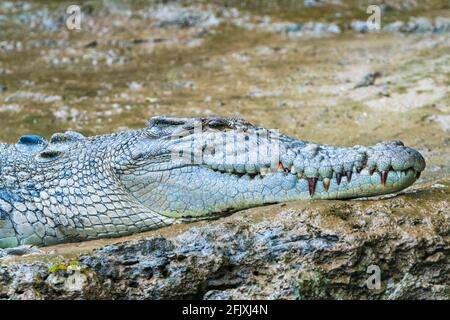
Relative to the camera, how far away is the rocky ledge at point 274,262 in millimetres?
4535

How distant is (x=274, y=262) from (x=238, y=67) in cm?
621

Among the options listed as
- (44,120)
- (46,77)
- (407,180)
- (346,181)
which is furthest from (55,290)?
(46,77)

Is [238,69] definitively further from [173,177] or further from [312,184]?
[312,184]

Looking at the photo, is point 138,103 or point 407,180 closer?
point 407,180

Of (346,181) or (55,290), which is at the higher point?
(346,181)

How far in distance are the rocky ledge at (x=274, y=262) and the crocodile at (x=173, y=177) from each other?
25cm

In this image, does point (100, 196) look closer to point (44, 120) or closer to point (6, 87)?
point (44, 120)

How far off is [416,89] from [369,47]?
6.33ft

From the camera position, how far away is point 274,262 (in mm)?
4637

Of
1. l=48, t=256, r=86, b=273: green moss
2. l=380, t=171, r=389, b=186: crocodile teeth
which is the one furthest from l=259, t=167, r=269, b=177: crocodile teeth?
l=48, t=256, r=86, b=273: green moss

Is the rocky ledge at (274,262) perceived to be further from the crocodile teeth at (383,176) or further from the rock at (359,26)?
the rock at (359,26)

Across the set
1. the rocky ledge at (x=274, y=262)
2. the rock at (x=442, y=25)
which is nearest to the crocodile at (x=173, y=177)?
the rocky ledge at (x=274, y=262)

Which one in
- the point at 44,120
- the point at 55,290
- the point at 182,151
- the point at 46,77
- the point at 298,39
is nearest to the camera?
the point at 55,290

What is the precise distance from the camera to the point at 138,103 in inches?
372
